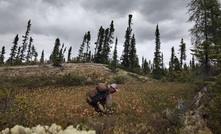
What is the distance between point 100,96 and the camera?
34.6ft

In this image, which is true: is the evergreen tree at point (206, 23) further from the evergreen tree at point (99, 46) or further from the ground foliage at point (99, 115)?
the evergreen tree at point (99, 46)

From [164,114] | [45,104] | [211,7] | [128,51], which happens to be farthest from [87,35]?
[164,114]

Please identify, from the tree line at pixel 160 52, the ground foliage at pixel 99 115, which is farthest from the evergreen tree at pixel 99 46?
the ground foliage at pixel 99 115

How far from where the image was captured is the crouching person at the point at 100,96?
10489 millimetres

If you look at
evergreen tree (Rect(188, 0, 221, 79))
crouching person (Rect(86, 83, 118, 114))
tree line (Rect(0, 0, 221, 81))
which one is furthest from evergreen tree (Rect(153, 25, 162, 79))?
crouching person (Rect(86, 83, 118, 114))

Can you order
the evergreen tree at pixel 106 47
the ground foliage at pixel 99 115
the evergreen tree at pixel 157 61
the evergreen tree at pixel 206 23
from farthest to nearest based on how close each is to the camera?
the evergreen tree at pixel 106 47, the evergreen tree at pixel 157 61, the evergreen tree at pixel 206 23, the ground foliage at pixel 99 115

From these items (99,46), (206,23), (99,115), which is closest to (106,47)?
(99,46)

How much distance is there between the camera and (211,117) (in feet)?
26.3

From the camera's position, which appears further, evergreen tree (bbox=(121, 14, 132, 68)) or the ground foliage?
evergreen tree (bbox=(121, 14, 132, 68))

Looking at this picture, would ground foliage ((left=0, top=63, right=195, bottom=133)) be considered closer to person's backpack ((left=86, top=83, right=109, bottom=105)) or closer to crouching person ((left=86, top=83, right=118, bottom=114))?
crouching person ((left=86, top=83, right=118, bottom=114))

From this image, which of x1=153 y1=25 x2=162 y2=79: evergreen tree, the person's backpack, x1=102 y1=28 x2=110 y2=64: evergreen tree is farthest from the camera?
x1=102 y1=28 x2=110 y2=64: evergreen tree

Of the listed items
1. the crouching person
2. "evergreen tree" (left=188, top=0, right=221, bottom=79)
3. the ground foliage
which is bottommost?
the ground foliage

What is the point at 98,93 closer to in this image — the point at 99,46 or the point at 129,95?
the point at 129,95

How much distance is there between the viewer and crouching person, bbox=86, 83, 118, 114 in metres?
10.5
